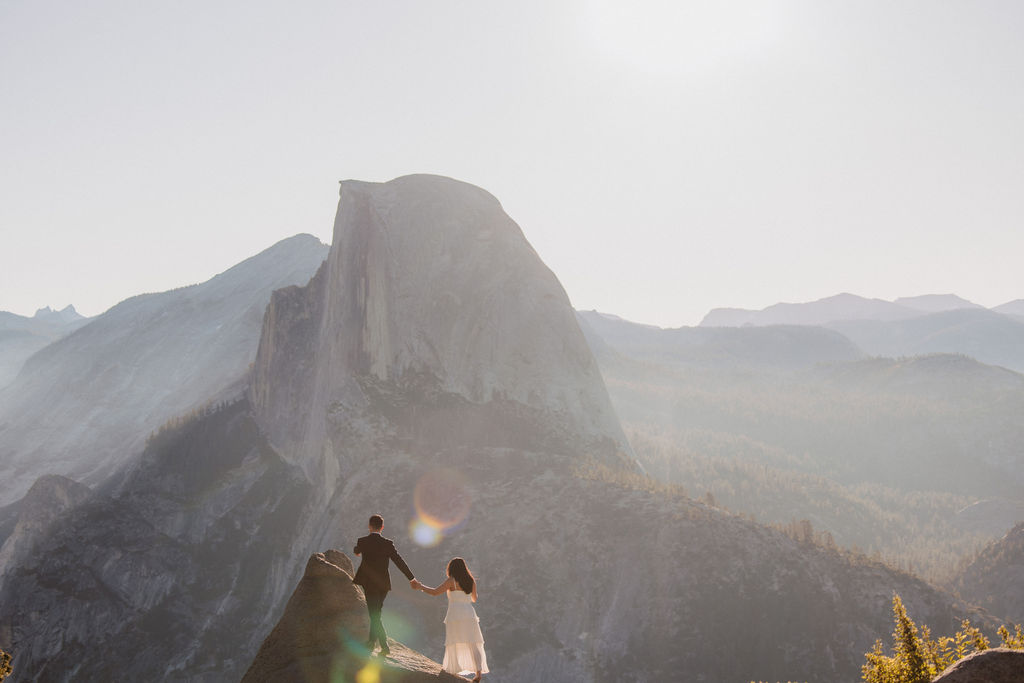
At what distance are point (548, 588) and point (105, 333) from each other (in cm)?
13391

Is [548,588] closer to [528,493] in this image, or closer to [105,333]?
[528,493]

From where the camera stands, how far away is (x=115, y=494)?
39125 mm

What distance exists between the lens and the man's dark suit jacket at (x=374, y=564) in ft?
25.0

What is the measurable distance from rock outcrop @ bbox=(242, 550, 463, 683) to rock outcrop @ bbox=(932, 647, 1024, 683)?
5.24 m

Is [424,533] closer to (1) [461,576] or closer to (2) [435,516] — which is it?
(2) [435,516]

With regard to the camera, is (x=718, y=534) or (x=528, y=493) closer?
(x=718, y=534)

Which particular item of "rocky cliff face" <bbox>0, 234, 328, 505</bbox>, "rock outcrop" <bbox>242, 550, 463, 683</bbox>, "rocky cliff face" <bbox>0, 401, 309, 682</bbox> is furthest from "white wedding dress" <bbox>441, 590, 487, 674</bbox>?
"rocky cliff face" <bbox>0, 234, 328, 505</bbox>

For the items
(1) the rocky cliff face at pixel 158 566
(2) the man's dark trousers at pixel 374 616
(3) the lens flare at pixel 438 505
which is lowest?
(1) the rocky cliff face at pixel 158 566

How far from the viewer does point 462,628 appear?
27.0 feet

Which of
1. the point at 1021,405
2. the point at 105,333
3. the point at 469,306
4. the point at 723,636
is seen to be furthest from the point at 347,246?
the point at 105,333

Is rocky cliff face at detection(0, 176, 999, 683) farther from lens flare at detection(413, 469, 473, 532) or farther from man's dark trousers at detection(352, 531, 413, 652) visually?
man's dark trousers at detection(352, 531, 413, 652)

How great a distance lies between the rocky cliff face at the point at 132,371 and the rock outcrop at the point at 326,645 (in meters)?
66.6

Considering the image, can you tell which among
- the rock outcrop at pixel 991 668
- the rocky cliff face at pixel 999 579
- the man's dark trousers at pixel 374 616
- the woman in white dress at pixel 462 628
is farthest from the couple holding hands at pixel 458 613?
the rocky cliff face at pixel 999 579

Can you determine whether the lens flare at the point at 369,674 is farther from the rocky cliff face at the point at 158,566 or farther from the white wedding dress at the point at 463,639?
the rocky cliff face at the point at 158,566
